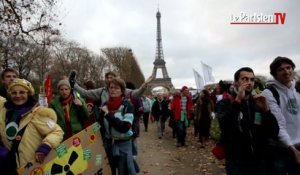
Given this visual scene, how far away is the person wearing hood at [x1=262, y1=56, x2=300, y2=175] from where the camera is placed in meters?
3.68

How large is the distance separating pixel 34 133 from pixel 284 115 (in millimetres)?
2559

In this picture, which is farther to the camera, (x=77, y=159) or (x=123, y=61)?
(x=123, y=61)

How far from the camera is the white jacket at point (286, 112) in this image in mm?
3650

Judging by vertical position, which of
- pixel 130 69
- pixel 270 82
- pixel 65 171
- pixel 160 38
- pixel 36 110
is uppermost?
pixel 160 38

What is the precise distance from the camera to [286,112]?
3.76 m

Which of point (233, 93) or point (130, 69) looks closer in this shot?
point (233, 93)

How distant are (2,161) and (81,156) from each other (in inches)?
35.6

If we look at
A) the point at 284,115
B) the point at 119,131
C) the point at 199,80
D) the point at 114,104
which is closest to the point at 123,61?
the point at 199,80

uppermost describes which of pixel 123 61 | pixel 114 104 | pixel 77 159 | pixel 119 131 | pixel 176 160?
pixel 123 61

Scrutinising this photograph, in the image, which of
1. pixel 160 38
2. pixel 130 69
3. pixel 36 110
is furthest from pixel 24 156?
pixel 160 38

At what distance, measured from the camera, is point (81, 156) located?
13.2 feet

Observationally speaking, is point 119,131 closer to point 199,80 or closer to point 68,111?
point 68,111

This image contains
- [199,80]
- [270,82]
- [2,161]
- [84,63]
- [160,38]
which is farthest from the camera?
[160,38]

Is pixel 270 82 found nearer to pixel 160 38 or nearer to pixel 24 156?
pixel 24 156
